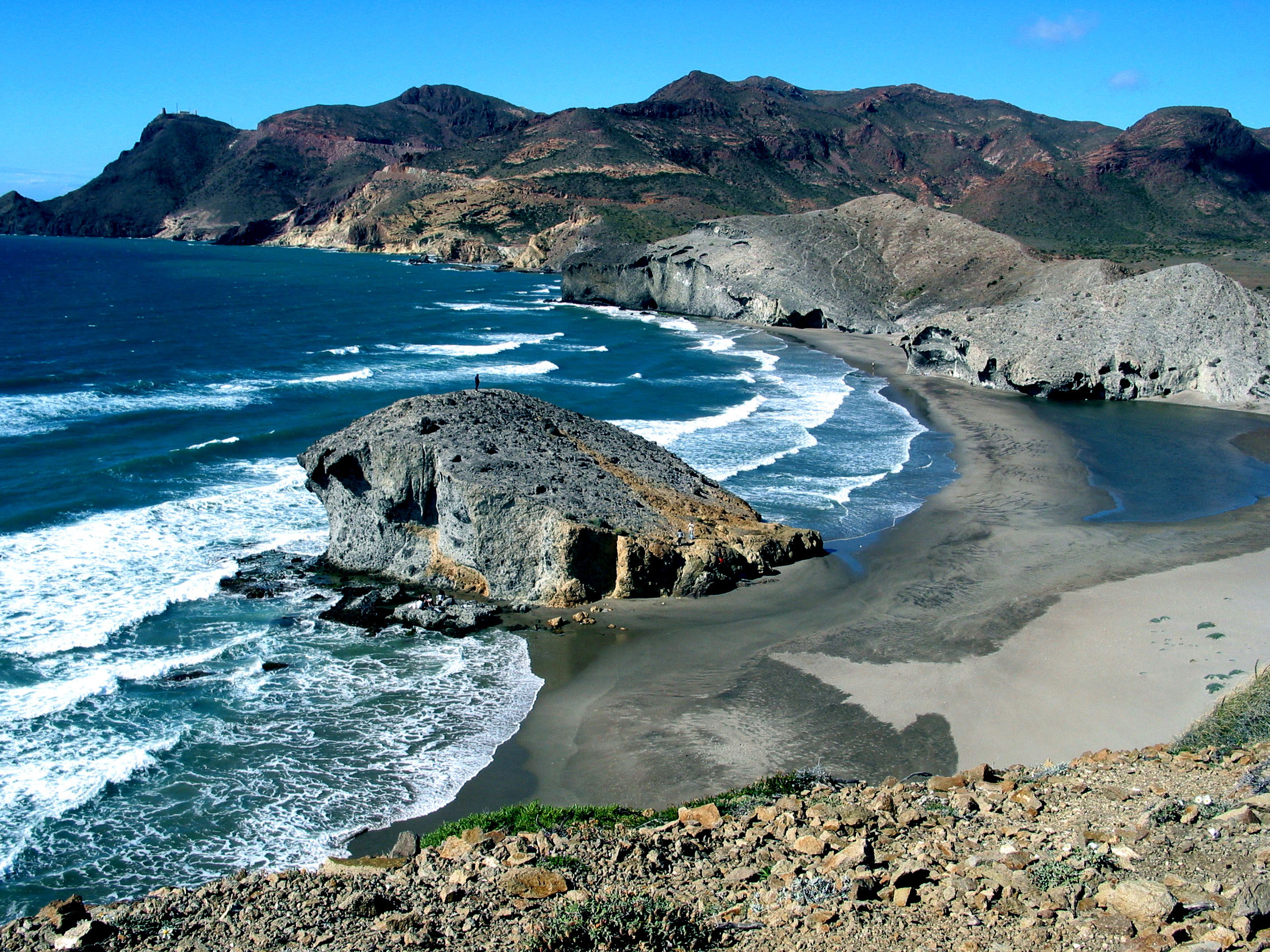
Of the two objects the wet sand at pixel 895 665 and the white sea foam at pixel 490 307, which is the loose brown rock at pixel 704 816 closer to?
the wet sand at pixel 895 665

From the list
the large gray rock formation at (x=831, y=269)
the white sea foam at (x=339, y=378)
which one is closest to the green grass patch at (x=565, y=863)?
the white sea foam at (x=339, y=378)

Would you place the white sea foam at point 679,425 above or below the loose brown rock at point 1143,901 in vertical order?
above

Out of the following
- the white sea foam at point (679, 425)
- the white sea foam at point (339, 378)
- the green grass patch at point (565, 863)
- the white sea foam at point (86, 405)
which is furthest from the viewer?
the white sea foam at point (339, 378)

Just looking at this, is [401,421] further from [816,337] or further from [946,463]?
[816,337]

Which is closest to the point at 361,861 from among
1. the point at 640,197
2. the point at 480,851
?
the point at 480,851

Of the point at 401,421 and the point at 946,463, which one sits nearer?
the point at 401,421

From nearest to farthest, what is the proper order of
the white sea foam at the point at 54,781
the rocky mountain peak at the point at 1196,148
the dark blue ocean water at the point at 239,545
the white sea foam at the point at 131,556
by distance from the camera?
the white sea foam at the point at 54,781, the dark blue ocean water at the point at 239,545, the white sea foam at the point at 131,556, the rocky mountain peak at the point at 1196,148

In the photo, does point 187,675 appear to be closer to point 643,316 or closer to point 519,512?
point 519,512
